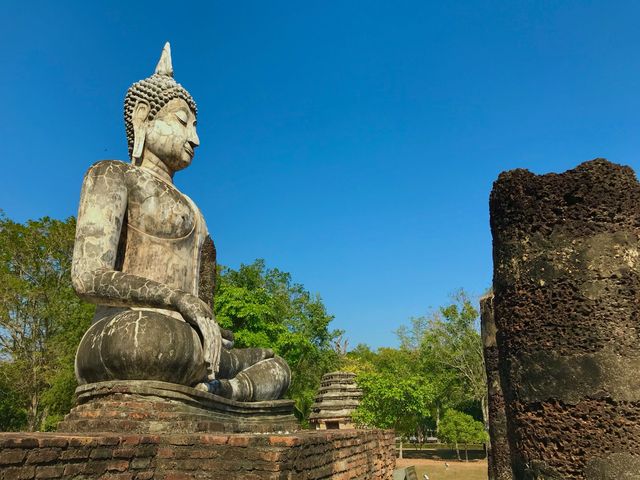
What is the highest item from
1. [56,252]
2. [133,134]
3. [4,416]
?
[56,252]

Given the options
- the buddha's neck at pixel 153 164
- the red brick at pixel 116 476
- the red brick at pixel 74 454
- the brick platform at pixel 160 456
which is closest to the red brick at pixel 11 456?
the brick platform at pixel 160 456

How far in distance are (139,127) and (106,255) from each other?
6.01 feet

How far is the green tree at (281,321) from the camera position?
25.7 metres

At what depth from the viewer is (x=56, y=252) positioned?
23922 millimetres

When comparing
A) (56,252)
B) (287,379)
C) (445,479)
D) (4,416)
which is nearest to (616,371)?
(287,379)

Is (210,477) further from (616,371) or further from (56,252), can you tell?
(56,252)

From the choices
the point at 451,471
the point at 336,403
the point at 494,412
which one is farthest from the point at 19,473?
the point at 451,471

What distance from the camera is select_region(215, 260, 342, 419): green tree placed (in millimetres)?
25703

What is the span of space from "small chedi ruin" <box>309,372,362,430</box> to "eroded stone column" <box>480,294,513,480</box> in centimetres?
753

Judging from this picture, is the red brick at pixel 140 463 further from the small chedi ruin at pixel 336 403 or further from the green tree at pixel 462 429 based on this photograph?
the green tree at pixel 462 429

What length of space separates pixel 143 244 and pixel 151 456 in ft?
7.75

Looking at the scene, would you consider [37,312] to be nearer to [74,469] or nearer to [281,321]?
[281,321]

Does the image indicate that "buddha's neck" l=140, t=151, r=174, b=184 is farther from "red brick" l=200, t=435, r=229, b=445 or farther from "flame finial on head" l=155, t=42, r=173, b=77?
"red brick" l=200, t=435, r=229, b=445

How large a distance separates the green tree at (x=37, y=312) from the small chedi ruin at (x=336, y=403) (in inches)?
462
